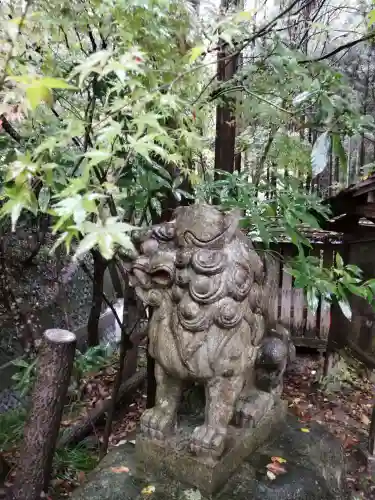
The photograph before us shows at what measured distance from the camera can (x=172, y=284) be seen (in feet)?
6.66

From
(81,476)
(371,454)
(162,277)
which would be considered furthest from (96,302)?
(371,454)

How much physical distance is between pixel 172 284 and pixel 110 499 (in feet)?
3.16

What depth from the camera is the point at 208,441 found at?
1974 mm

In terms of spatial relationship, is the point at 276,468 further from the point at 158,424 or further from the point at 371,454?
the point at 371,454

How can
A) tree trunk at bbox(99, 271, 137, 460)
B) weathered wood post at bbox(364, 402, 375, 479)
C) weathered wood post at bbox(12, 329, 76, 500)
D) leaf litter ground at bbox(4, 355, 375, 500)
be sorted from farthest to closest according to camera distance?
1. weathered wood post at bbox(364, 402, 375, 479)
2. leaf litter ground at bbox(4, 355, 375, 500)
3. tree trunk at bbox(99, 271, 137, 460)
4. weathered wood post at bbox(12, 329, 76, 500)

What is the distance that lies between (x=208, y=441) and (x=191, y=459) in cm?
12

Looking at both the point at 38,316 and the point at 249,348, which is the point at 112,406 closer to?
the point at 249,348

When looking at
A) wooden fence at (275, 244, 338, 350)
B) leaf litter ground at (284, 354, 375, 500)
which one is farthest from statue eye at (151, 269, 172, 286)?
wooden fence at (275, 244, 338, 350)

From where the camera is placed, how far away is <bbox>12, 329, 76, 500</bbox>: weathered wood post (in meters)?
2.64

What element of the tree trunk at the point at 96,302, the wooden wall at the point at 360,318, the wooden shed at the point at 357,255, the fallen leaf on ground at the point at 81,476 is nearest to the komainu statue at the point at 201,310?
the tree trunk at the point at 96,302

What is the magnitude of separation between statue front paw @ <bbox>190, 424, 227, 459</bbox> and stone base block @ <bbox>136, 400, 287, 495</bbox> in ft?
0.11

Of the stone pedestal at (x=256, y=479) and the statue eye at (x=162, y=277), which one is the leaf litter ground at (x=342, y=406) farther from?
the statue eye at (x=162, y=277)

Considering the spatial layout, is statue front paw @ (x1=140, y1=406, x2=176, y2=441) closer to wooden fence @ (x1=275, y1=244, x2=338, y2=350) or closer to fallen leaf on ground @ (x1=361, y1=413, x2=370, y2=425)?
fallen leaf on ground @ (x1=361, y1=413, x2=370, y2=425)

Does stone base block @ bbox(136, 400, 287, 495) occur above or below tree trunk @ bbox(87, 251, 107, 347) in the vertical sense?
below
